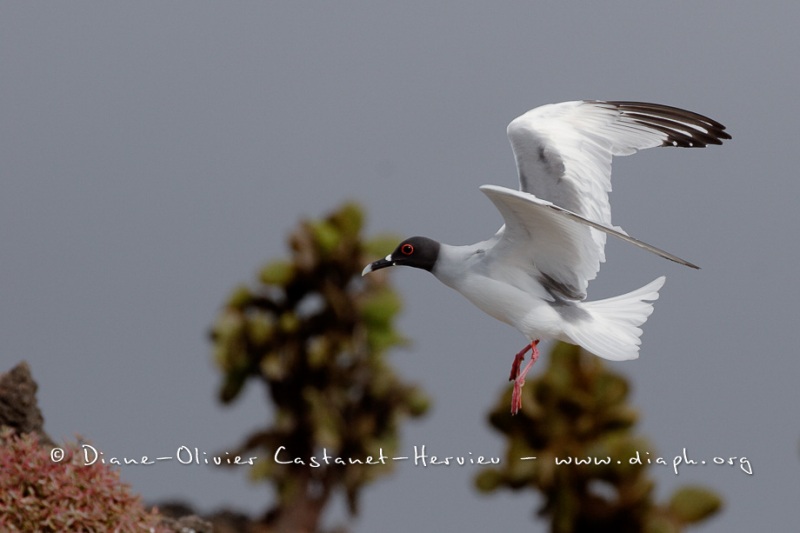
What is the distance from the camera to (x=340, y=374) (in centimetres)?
858

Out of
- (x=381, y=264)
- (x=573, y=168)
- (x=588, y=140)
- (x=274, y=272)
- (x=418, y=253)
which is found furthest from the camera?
(x=274, y=272)

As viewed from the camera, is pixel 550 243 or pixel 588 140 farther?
pixel 588 140

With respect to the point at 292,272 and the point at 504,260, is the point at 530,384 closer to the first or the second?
the point at 292,272

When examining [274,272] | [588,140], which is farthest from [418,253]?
[274,272]

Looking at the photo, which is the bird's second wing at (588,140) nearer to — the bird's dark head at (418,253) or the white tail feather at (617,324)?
the white tail feather at (617,324)

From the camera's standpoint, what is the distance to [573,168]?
5852mm

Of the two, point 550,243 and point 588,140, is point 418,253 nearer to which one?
point 550,243

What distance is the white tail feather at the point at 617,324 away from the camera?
521cm

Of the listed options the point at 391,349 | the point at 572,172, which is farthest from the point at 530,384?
the point at 572,172

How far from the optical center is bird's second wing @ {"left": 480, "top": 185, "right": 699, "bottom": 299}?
5.04 metres

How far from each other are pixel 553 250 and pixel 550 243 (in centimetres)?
5

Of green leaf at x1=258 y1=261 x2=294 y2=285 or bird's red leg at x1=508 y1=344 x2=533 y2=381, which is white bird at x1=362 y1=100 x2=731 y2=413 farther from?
green leaf at x1=258 y1=261 x2=294 y2=285

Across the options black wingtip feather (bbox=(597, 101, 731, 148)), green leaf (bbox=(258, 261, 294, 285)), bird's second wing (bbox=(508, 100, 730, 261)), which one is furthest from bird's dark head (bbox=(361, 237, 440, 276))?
green leaf (bbox=(258, 261, 294, 285))

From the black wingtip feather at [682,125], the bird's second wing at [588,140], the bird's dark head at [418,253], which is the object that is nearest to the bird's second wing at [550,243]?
the bird's second wing at [588,140]
